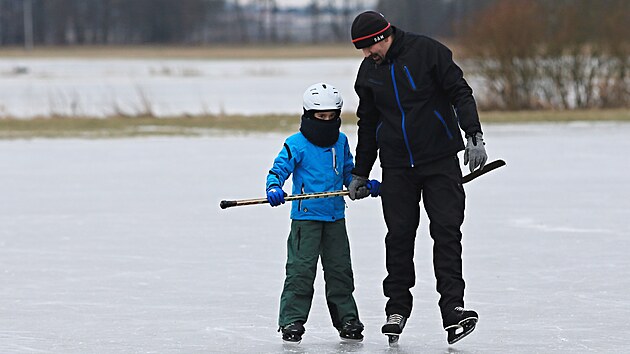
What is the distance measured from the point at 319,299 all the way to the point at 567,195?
4256mm

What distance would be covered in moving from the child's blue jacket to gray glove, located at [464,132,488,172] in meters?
0.61

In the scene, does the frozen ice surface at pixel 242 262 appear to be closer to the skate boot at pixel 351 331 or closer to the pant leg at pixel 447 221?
the skate boot at pixel 351 331

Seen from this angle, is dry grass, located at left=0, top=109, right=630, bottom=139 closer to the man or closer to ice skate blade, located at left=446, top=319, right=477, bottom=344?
the man

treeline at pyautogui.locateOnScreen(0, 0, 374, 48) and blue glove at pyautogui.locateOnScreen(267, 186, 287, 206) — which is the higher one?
blue glove at pyautogui.locateOnScreen(267, 186, 287, 206)

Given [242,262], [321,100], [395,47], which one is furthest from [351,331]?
[242,262]

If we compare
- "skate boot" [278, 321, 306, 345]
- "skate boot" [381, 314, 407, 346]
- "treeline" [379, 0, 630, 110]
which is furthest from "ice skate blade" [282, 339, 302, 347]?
"treeline" [379, 0, 630, 110]

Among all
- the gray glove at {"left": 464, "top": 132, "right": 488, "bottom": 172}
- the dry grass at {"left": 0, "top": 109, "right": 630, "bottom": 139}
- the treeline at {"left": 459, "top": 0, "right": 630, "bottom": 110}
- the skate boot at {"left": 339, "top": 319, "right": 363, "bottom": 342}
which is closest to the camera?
the gray glove at {"left": 464, "top": 132, "right": 488, "bottom": 172}

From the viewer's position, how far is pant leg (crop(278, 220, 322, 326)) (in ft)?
15.9

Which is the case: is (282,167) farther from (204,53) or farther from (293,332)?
(204,53)

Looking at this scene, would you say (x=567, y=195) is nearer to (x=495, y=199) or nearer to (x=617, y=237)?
(x=495, y=199)

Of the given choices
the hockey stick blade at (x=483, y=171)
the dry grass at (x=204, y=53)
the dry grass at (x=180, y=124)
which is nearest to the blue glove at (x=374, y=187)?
the hockey stick blade at (x=483, y=171)

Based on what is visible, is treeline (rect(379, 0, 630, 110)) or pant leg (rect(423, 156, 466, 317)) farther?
treeline (rect(379, 0, 630, 110))

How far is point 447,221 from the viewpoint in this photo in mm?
4660

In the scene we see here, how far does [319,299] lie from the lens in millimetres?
5797
